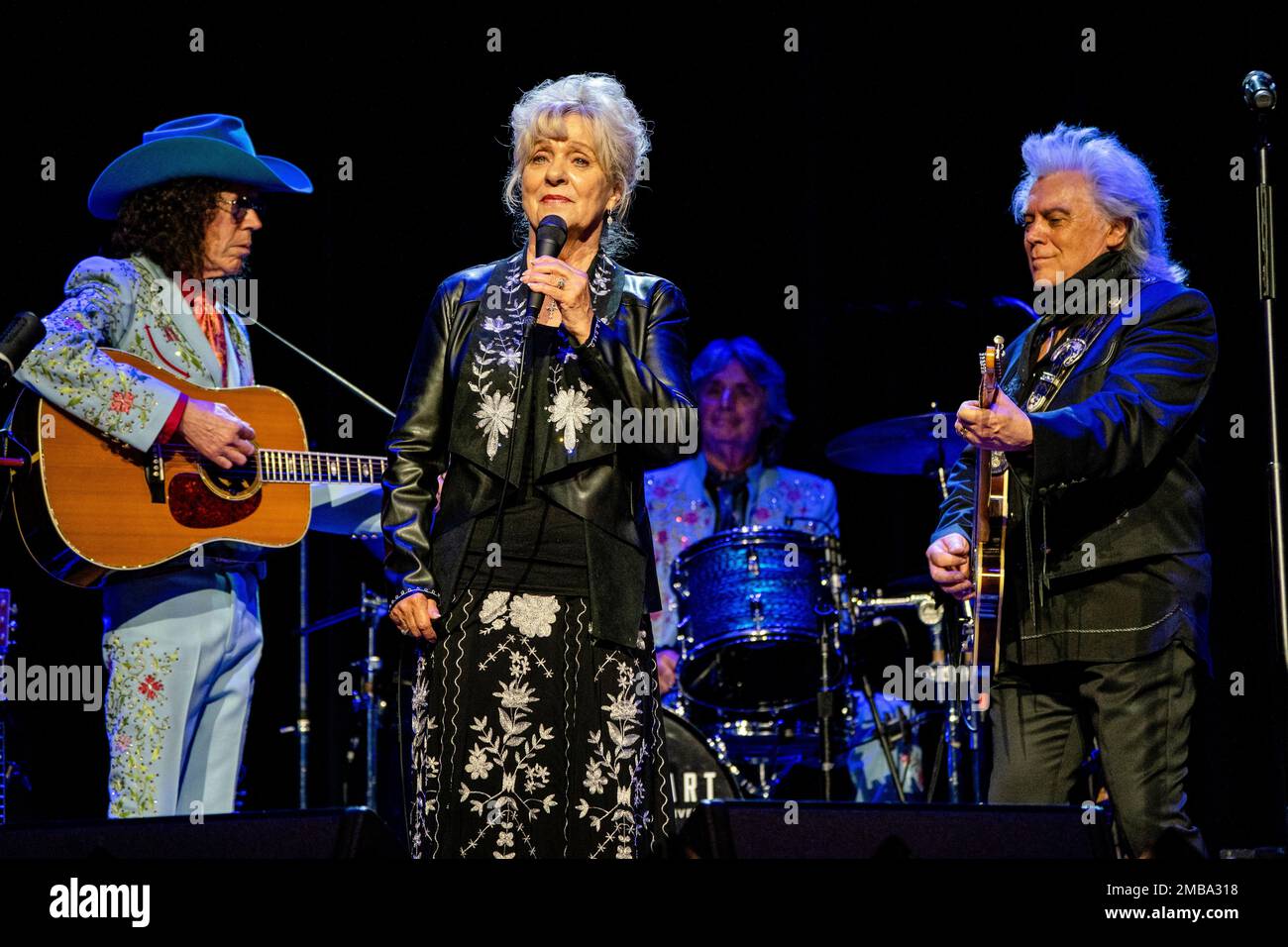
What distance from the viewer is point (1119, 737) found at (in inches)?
124

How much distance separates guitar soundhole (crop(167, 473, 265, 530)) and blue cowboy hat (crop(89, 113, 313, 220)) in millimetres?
932

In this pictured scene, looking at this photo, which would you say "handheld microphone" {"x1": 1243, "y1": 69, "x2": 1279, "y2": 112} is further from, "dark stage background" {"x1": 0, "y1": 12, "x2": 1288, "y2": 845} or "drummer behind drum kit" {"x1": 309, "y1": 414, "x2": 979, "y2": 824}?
"dark stage background" {"x1": 0, "y1": 12, "x2": 1288, "y2": 845}

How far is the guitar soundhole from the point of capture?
392 cm

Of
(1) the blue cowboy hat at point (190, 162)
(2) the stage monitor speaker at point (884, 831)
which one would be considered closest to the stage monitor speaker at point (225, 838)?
(2) the stage monitor speaker at point (884, 831)

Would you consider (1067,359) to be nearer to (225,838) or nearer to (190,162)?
(225,838)

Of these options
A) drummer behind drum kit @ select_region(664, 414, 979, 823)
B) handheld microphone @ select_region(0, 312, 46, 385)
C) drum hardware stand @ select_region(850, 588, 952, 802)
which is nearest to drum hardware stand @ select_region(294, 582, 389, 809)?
drummer behind drum kit @ select_region(664, 414, 979, 823)

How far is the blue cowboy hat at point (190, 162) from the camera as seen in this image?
13.8ft

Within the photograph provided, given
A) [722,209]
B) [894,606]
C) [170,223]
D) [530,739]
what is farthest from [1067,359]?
[722,209]

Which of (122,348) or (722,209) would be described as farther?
(722,209)

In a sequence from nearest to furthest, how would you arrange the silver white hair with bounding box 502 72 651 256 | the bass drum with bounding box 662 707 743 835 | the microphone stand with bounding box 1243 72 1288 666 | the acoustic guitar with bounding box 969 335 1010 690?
the silver white hair with bounding box 502 72 651 256, the acoustic guitar with bounding box 969 335 1010 690, the microphone stand with bounding box 1243 72 1288 666, the bass drum with bounding box 662 707 743 835

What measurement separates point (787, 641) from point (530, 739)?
2665 mm

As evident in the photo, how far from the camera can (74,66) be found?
18.2 ft

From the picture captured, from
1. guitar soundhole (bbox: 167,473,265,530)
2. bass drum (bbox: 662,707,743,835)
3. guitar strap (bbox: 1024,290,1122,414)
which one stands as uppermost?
guitar strap (bbox: 1024,290,1122,414)
